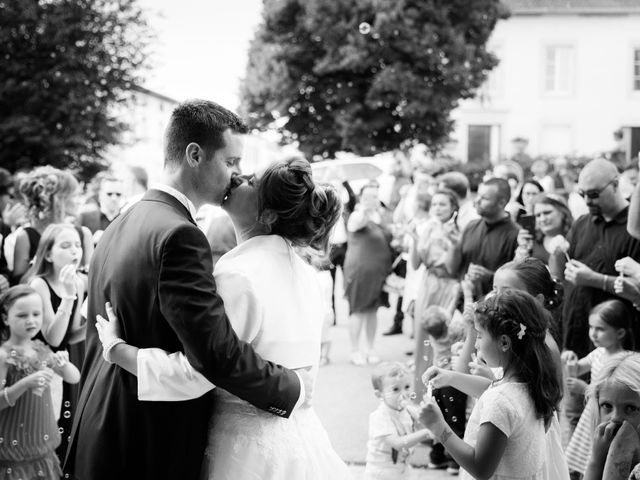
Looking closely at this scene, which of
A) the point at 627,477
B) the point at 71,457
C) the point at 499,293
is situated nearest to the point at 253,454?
the point at 71,457

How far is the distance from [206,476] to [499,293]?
139 cm

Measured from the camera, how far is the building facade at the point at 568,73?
33688 mm

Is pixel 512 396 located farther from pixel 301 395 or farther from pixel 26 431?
pixel 26 431

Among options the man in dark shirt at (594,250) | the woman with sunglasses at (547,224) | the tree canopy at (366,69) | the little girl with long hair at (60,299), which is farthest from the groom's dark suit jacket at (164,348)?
the tree canopy at (366,69)

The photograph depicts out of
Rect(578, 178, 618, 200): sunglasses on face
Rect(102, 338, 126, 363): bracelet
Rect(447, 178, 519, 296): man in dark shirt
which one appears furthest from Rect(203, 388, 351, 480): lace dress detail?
Rect(447, 178, 519, 296): man in dark shirt

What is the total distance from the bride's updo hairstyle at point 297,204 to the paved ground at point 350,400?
3322 millimetres

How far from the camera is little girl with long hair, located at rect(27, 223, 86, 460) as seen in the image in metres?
4.94

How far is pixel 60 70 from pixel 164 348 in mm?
17661

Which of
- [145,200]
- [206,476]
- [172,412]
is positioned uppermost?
[145,200]

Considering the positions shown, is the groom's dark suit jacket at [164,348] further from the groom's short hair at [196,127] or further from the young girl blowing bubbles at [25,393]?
the young girl blowing bubbles at [25,393]

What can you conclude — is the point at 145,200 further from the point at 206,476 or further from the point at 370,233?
the point at 370,233

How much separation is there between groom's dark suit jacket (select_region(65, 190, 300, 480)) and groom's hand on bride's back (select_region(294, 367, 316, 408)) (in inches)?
3.5

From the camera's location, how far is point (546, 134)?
34.3 m

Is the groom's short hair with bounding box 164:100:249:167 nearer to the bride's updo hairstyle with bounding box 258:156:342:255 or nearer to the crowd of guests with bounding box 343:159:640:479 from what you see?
the bride's updo hairstyle with bounding box 258:156:342:255
